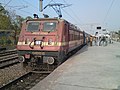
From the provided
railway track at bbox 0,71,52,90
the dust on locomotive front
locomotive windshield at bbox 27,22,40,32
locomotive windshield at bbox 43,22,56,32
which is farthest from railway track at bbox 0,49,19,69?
locomotive windshield at bbox 43,22,56,32

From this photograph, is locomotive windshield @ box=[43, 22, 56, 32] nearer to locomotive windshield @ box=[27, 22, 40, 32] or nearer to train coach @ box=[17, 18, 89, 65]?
train coach @ box=[17, 18, 89, 65]

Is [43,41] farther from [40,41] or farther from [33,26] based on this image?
[33,26]

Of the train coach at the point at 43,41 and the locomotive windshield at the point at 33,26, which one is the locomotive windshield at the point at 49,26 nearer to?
the train coach at the point at 43,41

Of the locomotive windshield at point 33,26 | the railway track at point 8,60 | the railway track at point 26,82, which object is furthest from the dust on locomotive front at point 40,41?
the railway track at point 8,60

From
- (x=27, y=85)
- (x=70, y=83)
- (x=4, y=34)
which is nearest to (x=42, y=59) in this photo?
(x=27, y=85)

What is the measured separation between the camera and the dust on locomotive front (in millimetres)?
11875

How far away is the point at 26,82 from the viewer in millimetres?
9781

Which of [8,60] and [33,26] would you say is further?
[8,60]

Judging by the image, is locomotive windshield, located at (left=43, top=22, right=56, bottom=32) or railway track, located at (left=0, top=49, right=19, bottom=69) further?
railway track, located at (left=0, top=49, right=19, bottom=69)

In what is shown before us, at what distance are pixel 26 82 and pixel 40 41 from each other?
3.02 metres

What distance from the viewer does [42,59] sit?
39.5 feet

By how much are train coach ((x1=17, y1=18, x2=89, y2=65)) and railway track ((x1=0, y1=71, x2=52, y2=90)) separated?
2.43ft

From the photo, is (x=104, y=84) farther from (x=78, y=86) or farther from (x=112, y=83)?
(x=78, y=86)

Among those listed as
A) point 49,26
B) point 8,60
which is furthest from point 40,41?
point 8,60
